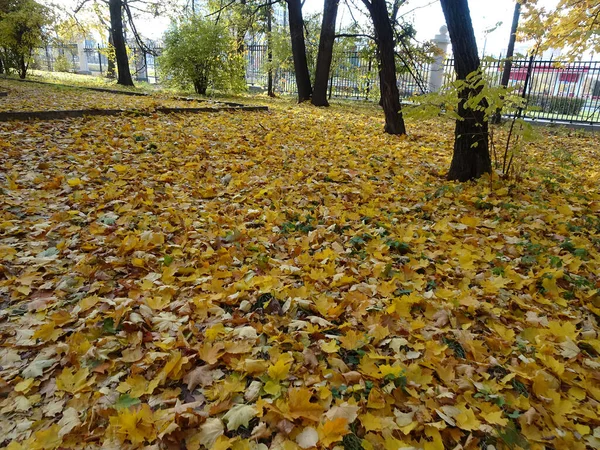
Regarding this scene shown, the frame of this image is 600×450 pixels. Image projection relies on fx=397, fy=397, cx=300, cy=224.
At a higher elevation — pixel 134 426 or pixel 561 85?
pixel 561 85

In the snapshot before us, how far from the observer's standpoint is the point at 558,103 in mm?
12844

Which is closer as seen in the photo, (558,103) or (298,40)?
(298,40)

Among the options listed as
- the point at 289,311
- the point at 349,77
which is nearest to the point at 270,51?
the point at 349,77

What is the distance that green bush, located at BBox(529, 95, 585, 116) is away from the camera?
12070mm

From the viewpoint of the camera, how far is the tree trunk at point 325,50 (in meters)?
11.1

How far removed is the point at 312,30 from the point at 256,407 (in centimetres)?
1734

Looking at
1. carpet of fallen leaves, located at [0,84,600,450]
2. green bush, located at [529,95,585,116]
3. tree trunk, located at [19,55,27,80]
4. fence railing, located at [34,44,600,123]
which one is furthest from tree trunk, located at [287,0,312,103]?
tree trunk, located at [19,55,27,80]

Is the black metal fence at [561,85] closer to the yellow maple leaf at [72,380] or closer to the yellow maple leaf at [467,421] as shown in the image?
the yellow maple leaf at [467,421]

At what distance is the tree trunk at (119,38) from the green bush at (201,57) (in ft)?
Answer: 6.21

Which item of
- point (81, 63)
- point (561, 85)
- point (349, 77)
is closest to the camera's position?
point (561, 85)

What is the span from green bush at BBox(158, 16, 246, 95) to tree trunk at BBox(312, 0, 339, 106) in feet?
10.7

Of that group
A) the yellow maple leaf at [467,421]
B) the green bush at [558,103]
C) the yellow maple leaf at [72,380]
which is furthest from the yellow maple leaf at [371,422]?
the green bush at [558,103]

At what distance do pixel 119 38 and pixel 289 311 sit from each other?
1509 cm

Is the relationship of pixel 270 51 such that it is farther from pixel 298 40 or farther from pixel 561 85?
pixel 561 85
